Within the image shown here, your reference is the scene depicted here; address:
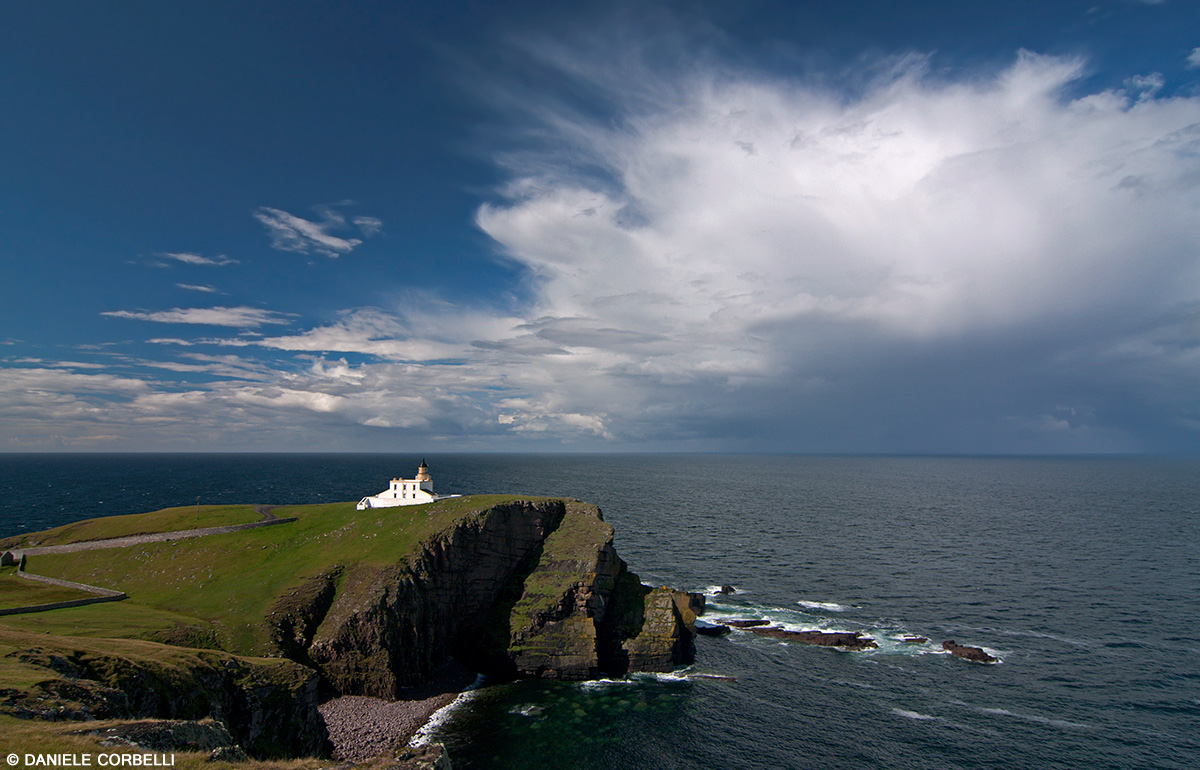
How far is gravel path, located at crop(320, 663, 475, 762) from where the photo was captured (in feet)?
138

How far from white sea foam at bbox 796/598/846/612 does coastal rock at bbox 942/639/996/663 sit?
14.4m

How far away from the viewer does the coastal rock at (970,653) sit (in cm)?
5659

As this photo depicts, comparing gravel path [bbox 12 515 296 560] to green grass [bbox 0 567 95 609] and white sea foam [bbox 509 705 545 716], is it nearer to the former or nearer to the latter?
green grass [bbox 0 567 95 609]

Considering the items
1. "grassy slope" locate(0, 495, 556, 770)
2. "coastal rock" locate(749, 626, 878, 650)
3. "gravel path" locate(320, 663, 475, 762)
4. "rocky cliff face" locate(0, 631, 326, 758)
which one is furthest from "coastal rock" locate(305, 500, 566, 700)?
"coastal rock" locate(749, 626, 878, 650)

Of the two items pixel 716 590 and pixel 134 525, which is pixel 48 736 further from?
pixel 716 590

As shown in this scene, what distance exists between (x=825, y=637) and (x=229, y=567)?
68468 millimetres

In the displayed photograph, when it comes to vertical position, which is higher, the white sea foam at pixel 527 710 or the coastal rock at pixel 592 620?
the coastal rock at pixel 592 620

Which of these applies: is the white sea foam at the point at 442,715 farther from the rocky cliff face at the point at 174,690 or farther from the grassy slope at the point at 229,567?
the grassy slope at the point at 229,567

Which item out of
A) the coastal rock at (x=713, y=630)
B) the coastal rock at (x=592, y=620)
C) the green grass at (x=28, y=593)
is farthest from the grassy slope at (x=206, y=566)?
the coastal rock at (x=713, y=630)

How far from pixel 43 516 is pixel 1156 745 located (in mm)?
184103

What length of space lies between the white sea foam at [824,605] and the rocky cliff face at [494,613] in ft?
65.8

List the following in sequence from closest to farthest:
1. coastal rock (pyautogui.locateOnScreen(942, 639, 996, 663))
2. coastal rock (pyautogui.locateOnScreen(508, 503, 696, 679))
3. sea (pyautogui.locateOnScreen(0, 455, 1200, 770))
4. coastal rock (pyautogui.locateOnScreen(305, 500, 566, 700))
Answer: sea (pyautogui.locateOnScreen(0, 455, 1200, 770)), coastal rock (pyautogui.locateOnScreen(305, 500, 566, 700)), coastal rock (pyautogui.locateOnScreen(942, 639, 996, 663)), coastal rock (pyautogui.locateOnScreen(508, 503, 696, 679))

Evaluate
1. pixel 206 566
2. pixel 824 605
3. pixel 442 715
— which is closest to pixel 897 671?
pixel 824 605

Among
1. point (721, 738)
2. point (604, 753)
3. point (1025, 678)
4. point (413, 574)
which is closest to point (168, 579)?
point (413, 574)
